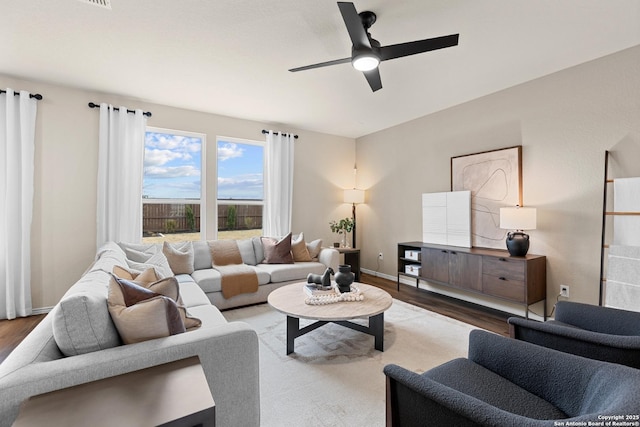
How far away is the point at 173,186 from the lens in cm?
428

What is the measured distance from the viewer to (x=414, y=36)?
2441 millimetres

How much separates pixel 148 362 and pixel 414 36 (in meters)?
2.95

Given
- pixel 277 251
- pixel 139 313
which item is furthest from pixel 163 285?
pixel 277 251

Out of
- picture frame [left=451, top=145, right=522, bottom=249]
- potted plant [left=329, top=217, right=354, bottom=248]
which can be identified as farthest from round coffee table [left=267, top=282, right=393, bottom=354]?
potted plant [left=329, top=217, right=354, bottom=248]

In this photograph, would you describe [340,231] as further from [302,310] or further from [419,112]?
[302,310]

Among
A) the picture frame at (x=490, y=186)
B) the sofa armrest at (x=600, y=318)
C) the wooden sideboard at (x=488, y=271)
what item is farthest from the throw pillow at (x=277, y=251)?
the sofa armrest at (x=600, y=318)

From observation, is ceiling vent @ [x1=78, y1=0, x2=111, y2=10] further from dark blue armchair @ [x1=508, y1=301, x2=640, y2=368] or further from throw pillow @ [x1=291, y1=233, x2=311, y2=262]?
dark blue armchair @ [x1=508, y1=301, x2=640, y2=368]

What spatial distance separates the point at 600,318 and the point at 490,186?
2.17 meters

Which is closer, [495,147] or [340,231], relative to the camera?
[495,147]

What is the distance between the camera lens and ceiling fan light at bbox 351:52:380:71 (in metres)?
2.09

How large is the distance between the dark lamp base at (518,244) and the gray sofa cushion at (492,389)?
219cm

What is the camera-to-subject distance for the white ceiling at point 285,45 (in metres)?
2.10

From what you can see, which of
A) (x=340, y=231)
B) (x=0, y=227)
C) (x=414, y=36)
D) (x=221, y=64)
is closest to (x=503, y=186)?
(x=414, y=36)

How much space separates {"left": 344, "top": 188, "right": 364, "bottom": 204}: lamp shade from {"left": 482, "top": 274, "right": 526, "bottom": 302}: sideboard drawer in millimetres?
2637
